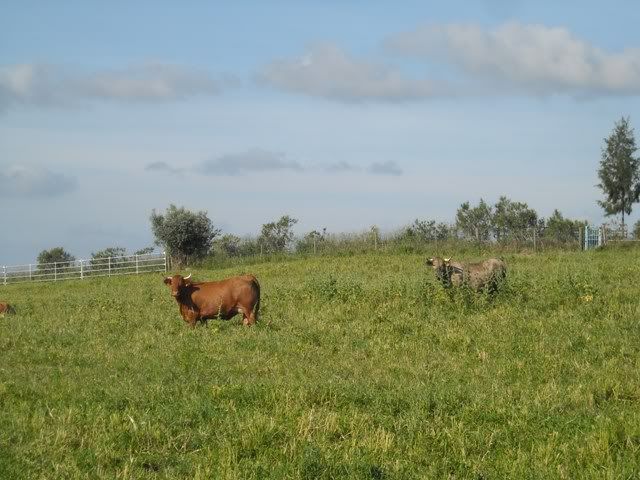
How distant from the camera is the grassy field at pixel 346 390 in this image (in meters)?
7.58

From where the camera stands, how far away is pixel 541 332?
47.1 feet

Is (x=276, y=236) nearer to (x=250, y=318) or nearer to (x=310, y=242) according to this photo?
(x=310, y=242)

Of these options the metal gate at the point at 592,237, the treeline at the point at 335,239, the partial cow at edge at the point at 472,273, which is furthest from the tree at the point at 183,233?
the partial cow at edge at the point at 472,273

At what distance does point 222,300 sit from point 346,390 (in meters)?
8.43

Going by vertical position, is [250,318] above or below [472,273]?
below

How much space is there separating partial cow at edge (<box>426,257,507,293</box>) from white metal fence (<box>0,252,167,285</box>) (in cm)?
2852

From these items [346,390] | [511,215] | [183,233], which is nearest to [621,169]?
[511,215]

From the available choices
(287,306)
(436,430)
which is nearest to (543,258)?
(287,306)

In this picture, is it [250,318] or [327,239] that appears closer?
[250,318]

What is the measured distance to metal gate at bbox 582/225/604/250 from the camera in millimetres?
43566

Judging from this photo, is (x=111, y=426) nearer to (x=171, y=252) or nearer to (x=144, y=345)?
(x=144, y=345)

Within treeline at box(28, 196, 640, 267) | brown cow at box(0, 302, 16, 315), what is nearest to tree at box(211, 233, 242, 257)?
treeline at box(28, 196, 640, 267)

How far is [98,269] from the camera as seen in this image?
52.3 m

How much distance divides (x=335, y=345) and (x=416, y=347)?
1.43 meters
